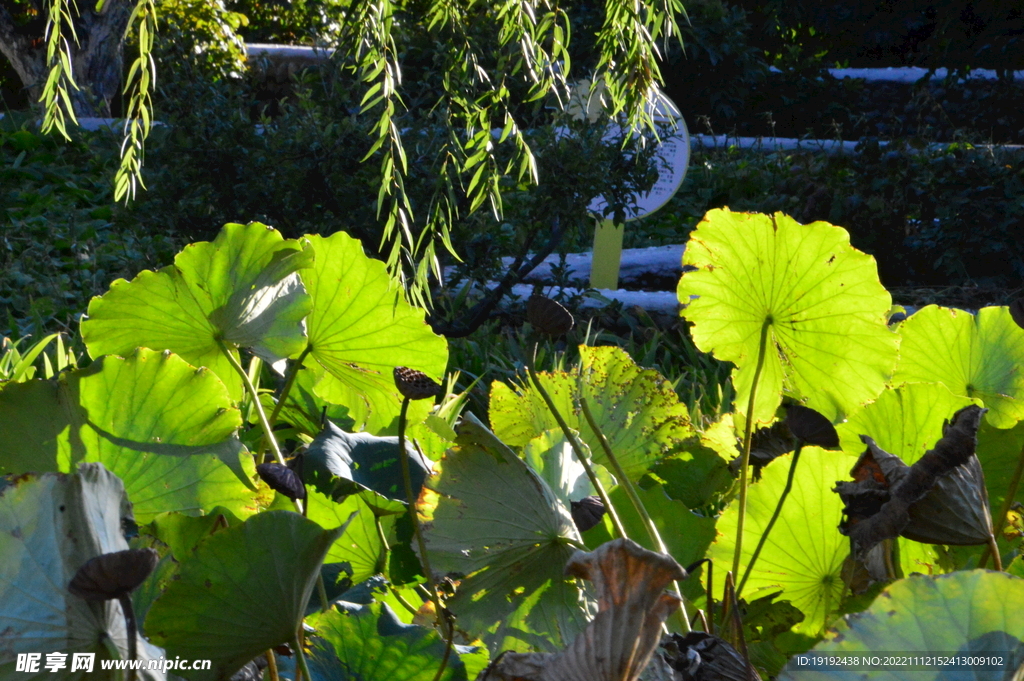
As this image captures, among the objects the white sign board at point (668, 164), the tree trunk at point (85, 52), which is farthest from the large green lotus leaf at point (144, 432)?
the tree trunk at point (85, 52)

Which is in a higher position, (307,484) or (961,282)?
(307,484)

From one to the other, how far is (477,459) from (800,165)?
20.4 ft

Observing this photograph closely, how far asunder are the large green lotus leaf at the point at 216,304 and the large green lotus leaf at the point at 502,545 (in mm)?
184

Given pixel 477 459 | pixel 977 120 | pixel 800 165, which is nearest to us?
pixel 477 459

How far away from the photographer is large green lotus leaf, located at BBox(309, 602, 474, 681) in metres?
0.39

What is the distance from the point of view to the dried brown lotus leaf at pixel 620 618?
0.30 meters

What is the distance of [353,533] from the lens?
549mm

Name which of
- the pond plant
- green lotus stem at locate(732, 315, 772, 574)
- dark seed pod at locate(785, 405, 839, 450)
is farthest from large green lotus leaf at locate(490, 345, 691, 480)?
dark seed pod at locate(785, 405, 839, 450)

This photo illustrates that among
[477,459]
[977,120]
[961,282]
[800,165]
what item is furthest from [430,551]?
[977,120]

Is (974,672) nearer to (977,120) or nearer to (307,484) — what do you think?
(307,484)

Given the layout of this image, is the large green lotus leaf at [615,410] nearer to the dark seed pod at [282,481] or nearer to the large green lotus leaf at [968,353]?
the large green lotus leaf at [968,353]

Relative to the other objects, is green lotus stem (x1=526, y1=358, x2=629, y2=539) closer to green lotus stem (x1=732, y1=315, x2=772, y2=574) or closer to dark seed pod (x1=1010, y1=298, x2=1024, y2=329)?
green lotus stem (x1=732, y1=315, x2=772, y2=574)

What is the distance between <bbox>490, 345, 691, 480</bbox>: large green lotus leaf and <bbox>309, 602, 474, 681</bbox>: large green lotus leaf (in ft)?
0.90

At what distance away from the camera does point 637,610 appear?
0.31 meters
